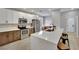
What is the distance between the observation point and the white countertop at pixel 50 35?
1600 mm

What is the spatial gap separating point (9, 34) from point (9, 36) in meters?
0.03

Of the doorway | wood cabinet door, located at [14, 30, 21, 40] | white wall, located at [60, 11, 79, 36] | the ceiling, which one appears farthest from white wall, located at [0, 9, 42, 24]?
the doorway

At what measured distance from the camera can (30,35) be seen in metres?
1.63

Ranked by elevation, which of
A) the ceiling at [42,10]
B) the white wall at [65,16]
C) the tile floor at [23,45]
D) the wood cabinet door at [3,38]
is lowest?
the tile floor at [23,45]

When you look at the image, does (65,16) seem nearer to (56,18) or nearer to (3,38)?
(56,18)

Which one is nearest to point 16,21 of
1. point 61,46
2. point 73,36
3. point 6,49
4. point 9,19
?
point 9,19

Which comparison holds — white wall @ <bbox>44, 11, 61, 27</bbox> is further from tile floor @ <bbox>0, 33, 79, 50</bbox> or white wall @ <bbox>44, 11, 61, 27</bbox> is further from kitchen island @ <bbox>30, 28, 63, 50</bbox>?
tile floor @ <bbox>0, 33, 79, 50</bbox>

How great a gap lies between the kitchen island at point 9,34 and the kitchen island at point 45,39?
243 millimetres

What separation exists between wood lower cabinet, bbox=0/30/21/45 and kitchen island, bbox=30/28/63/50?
0.24 metres

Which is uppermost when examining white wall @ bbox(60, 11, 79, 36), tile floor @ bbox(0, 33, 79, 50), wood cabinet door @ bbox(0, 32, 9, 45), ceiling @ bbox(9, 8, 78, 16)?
ceiling @ bbox(9, 8, 78, 16)

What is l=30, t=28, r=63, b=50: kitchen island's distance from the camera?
1573 mm

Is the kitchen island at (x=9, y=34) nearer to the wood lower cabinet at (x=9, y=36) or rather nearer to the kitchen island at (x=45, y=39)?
the wood lower cabinet at (x=9, y=36)

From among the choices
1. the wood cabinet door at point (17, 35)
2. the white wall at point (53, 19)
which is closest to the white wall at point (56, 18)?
the white wall at point (53, 19)

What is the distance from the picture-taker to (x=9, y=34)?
156 cm
